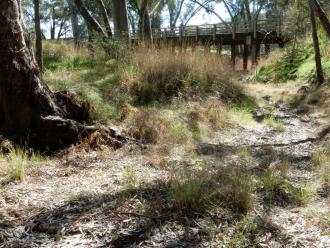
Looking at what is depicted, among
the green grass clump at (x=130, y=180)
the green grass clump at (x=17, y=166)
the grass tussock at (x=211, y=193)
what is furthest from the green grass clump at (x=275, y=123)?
the green grass clump at (x=17, y=166)

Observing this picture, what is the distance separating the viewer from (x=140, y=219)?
3.19 m

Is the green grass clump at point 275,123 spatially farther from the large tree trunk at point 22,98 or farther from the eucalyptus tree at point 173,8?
the eucalyptus tree at point 173,8

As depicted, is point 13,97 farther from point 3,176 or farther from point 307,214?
point 307,214

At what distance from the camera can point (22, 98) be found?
4777mm

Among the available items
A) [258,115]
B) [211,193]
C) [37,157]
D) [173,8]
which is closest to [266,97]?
[258,115]

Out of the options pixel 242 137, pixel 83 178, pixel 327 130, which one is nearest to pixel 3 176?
pixel 83 178

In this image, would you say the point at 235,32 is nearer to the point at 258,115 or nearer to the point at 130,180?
the point at 258,115

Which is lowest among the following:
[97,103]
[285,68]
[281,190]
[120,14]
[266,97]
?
[281,190]

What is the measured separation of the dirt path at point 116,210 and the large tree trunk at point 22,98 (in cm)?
37

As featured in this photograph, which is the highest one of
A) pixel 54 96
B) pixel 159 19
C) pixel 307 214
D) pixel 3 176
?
pixel 159 19

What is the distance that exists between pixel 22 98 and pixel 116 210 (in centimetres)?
211

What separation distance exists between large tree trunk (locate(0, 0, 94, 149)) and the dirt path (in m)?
0.37

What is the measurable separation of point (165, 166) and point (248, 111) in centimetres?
406

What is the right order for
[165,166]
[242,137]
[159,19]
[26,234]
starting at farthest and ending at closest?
[159,19], [242,137], [165,166], [26,234]
